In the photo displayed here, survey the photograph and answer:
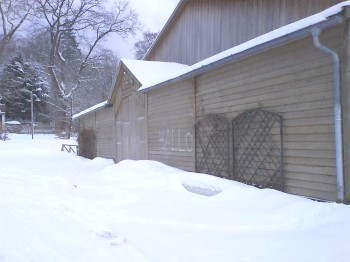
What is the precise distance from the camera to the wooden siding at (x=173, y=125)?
34.9ft

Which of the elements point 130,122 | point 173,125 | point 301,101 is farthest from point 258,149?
point 130,122

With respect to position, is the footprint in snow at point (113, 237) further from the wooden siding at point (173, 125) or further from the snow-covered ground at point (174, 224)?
the wooden siding at point (173, 125)

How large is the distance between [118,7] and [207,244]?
40390 millimetres

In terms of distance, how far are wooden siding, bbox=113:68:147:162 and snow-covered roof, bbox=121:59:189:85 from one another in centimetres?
41

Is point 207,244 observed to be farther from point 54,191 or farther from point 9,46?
point 9,46

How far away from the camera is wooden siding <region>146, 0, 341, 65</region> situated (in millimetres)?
9383

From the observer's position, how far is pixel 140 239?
16.9 feet

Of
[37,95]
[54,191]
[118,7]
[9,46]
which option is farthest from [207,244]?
[37,95]

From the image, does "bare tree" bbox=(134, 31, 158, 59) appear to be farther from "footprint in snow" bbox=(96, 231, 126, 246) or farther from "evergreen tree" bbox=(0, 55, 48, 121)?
"footprint in snow" bbox=(96, 231, 126, 246)

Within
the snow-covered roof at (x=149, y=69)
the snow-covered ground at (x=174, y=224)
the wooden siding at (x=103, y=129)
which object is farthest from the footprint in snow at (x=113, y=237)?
Result: the wooden siding at (x=103, y=129)

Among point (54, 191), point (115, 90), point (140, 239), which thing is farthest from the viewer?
point (115, 90)

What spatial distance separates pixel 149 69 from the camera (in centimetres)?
1441

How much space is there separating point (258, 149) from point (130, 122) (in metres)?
8.54

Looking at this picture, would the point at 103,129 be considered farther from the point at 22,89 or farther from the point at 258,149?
the point at 22,89
